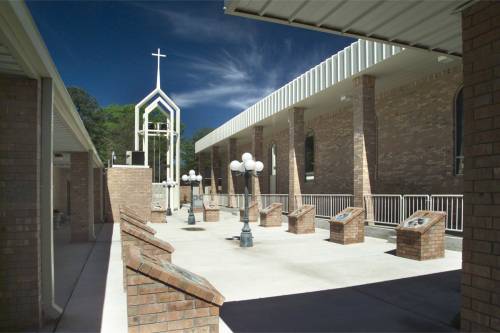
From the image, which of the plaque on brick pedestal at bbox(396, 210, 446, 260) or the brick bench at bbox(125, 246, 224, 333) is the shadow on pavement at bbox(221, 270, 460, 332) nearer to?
the brick bench at bbox(125, 246, 224, 333)

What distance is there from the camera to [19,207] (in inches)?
174

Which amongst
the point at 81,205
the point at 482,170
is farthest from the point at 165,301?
the point at 81,205

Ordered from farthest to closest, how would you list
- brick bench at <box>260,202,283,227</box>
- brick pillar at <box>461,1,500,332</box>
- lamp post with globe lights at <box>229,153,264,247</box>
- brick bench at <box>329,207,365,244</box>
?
1. brick bench at <box>260,202,283,227</box>
2. brick bench at <box>329,207,365,244</box>
3. lamp post with globe lights at <box>229,153,264,247</box>
4. brick pillar at <box>461,1,500,332</box>

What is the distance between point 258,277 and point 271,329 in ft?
8.43

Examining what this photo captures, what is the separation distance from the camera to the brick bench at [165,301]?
322cm

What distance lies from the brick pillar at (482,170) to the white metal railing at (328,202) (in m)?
10.7

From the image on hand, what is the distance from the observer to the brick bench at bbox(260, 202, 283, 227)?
16.5 meters

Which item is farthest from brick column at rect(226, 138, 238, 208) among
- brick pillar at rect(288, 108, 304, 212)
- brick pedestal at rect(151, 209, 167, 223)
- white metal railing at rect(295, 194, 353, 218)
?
white metal railing at rect(295, 194, 353, 218)

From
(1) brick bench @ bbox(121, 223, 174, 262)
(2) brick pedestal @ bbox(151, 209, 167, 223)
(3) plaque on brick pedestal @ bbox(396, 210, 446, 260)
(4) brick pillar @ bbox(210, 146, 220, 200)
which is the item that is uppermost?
(4) brick pillar @ bbox(210, 146, 220, 200)

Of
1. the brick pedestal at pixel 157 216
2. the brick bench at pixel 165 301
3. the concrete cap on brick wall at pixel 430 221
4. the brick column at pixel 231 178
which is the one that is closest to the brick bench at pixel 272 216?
the brick pedestal at pixel 157 216

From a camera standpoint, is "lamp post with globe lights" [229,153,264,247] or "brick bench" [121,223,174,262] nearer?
"brick bench" [121,223,174,262]

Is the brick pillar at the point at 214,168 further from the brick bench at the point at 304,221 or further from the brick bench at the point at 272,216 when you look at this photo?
the brick bench at the point at 304,221

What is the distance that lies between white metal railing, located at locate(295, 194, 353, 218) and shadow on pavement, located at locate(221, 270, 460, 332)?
8.49m

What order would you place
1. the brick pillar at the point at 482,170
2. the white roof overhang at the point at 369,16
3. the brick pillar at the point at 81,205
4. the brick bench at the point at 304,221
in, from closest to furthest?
the brick pillar at the point at 482,170
the white roof overhang at the point at 369,16
the brick pillar at the point at 81,205
the brick bench at the point at 304,221
